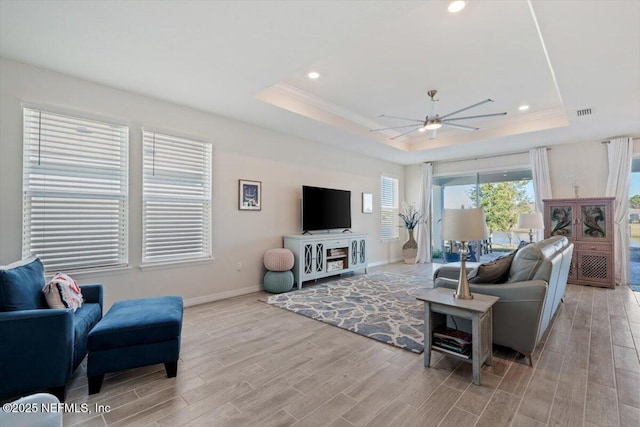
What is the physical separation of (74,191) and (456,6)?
4.19 m

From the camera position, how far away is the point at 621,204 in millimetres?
5363

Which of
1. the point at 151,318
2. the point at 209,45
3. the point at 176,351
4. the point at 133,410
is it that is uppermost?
the point at 209,45

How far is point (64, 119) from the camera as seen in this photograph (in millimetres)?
3221

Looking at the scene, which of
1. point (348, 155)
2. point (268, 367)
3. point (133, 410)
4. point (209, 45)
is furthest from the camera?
point (348, 155)

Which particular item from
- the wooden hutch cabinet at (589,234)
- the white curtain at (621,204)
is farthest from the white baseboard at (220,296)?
the white curtain at (621,204)

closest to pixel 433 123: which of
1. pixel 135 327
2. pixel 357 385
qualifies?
pixel 357 385

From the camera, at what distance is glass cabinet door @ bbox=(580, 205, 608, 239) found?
5.25 m

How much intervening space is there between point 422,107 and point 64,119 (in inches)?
186

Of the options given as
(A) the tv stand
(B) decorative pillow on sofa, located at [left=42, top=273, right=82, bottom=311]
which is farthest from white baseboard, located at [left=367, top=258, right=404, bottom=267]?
(B) decorative pillow on sofa, located at [left=42, top=273, right=82, bottom=311]

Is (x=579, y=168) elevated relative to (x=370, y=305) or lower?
elevated

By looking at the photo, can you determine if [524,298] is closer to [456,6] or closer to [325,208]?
[456,6]

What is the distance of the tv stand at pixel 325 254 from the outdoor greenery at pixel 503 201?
3352 mm

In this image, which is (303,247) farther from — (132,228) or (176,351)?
(176,351)

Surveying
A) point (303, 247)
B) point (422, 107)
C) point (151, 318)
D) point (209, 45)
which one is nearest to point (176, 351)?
point (151, 318)
